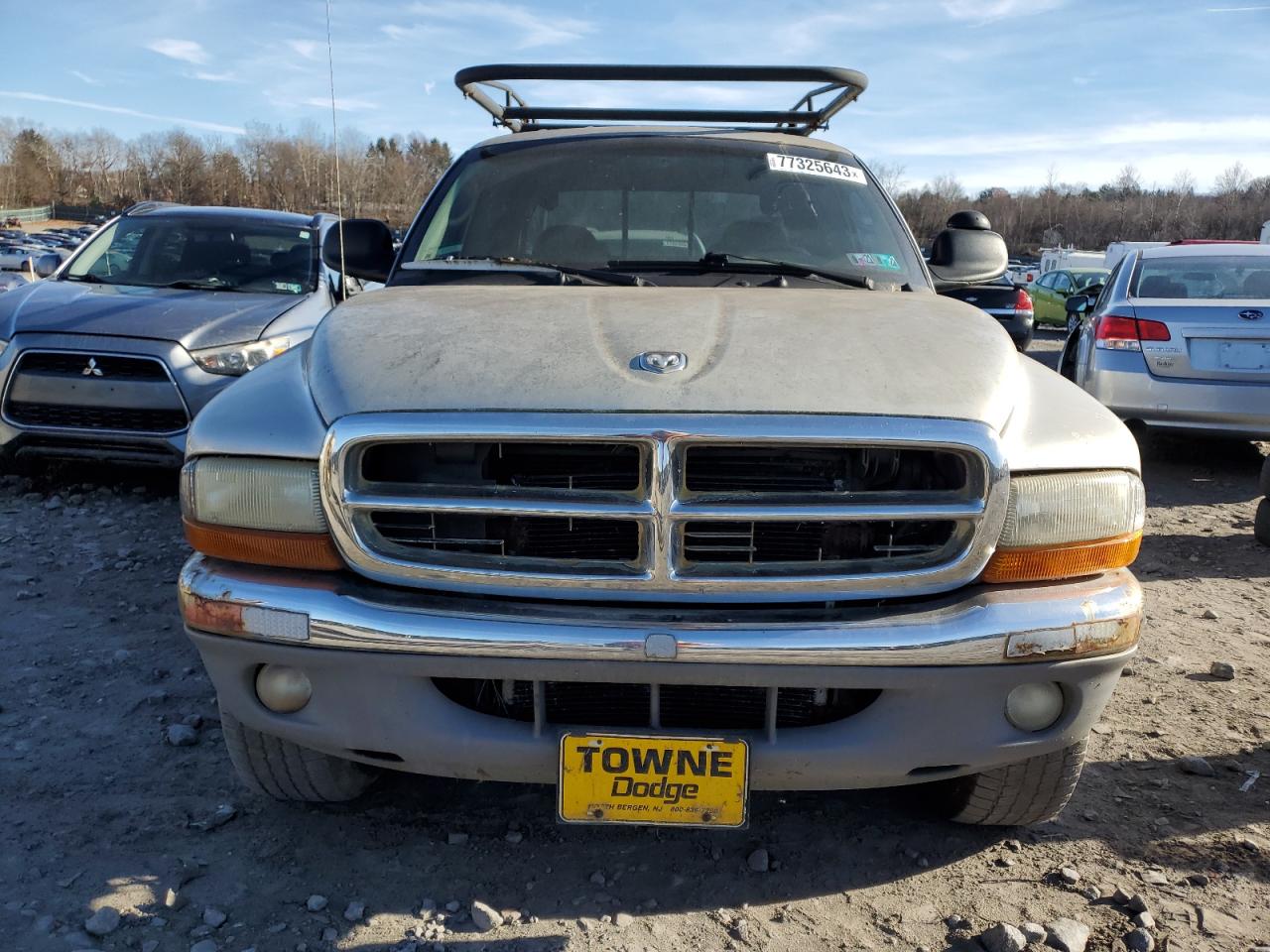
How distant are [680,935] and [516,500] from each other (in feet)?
3.55

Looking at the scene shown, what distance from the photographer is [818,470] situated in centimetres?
237

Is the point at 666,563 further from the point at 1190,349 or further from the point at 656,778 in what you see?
the point at 1190,349

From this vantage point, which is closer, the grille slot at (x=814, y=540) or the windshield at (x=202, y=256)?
the grille slot at (x=814, y=540)

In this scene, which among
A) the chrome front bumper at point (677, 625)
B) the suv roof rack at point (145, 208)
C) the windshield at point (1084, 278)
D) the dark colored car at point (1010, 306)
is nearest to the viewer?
the chrome front bumper at point (677, 625)

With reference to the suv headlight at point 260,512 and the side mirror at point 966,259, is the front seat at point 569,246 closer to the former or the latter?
the side mirror at point 966,259

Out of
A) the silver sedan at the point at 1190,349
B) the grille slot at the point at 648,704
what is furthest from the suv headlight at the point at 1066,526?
the silver sedan at the point at 1190,349

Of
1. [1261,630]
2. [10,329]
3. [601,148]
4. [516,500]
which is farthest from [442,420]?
[10,329]

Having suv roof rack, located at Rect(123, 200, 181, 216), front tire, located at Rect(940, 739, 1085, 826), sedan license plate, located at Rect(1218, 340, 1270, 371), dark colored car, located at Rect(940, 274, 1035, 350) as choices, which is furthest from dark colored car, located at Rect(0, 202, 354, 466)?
dark colored car, located at Rect(940, 274, 1035, 350)

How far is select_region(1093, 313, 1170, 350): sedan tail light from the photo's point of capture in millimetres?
7062

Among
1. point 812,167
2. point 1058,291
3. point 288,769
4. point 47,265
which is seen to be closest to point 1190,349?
point 812,167

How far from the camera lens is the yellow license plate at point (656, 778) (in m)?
2.13

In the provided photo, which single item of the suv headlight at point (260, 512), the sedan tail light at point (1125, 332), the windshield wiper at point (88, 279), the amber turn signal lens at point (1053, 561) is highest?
the windshield wiper at point (88, 279)

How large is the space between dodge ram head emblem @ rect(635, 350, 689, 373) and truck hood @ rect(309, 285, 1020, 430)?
23mm

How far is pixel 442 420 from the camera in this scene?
2107 millimetres
